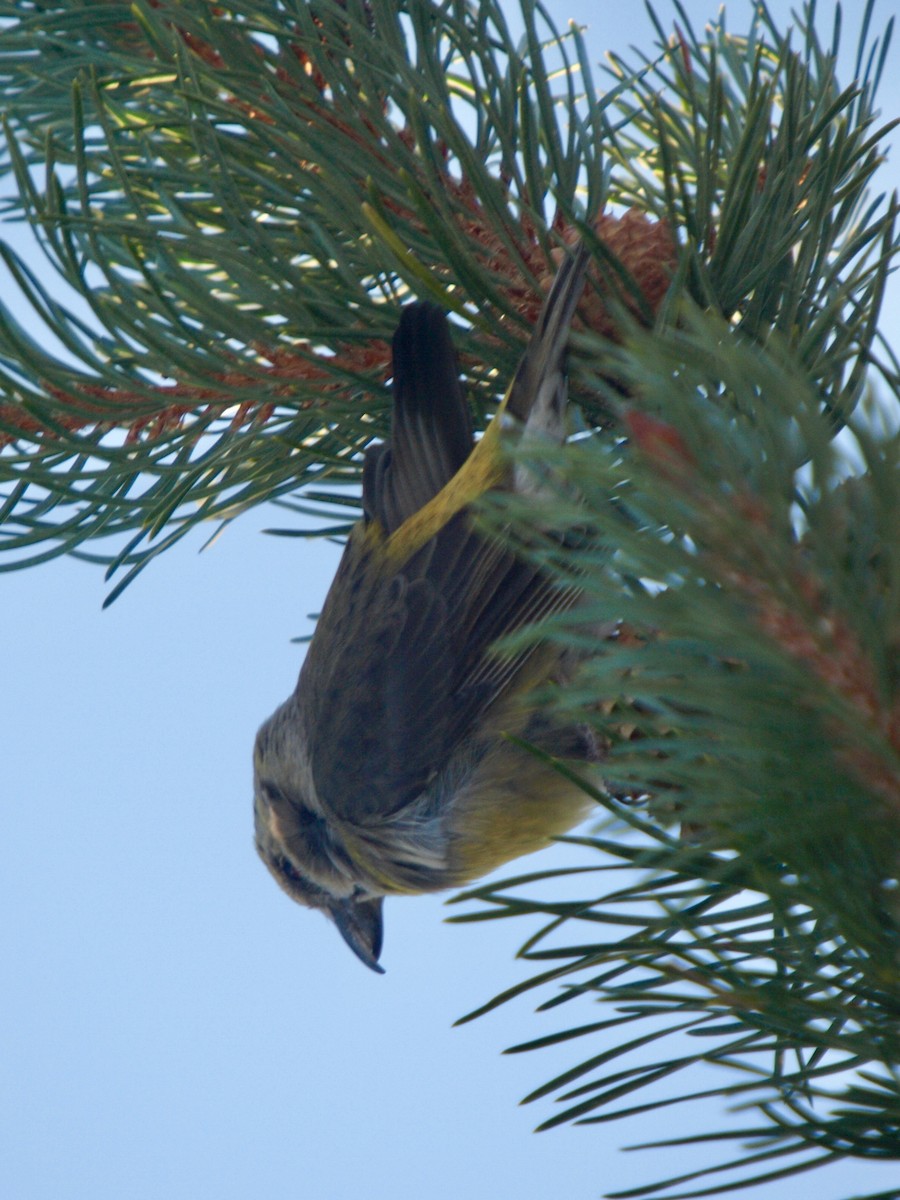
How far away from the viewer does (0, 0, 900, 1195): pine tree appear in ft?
1.38

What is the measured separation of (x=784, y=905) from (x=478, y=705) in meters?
0.77

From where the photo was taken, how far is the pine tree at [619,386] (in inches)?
16.5

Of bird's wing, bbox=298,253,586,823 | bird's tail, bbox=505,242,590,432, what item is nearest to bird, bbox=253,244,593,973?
bird's wing, bbox=298,253,586,823

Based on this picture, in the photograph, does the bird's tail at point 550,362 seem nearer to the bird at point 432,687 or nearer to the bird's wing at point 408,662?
the bird at point 432,687

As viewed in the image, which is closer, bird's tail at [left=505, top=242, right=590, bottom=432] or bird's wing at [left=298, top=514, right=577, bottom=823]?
bird's tail at [left=505, top=242, right=590, bottom=432]

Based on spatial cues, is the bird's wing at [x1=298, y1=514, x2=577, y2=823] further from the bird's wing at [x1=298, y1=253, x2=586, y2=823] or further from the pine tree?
the pine tree

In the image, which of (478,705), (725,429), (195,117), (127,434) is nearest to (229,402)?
(127,434)

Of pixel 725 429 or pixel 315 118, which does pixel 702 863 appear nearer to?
pixel 725 429

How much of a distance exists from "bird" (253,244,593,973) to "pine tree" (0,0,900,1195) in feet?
0.42

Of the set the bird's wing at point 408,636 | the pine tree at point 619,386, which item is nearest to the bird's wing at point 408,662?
the bird's wing at point 408,636

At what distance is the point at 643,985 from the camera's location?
62 centimetres

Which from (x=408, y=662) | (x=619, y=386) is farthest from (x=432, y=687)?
(x=619, y=386)

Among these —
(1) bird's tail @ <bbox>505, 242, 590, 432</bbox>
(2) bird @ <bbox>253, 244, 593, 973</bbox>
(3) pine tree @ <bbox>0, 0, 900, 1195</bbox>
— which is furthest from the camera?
(2) bird @ <bbox>253, 244, 593, 973</bbox>

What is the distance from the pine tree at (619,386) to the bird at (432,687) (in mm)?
129
